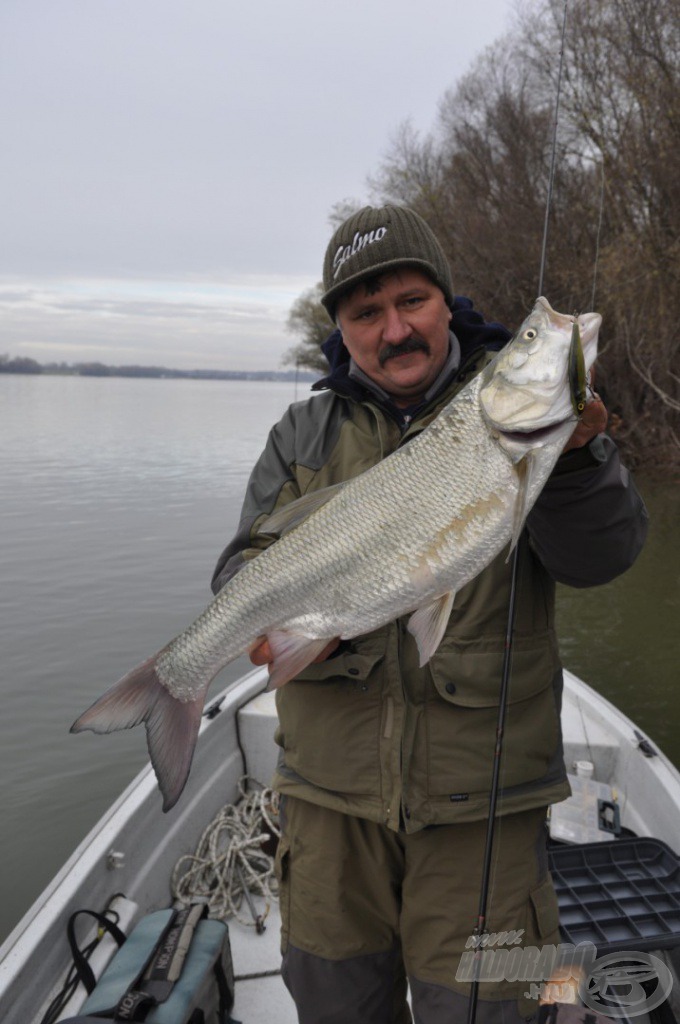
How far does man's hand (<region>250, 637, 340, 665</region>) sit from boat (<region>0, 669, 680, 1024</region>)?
4.75 feet

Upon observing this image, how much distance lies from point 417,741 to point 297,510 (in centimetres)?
81

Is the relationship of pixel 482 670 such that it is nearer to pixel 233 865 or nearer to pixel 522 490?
pixel 522 490

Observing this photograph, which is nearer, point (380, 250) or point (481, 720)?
point (481, 720)

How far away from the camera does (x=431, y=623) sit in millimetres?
2121

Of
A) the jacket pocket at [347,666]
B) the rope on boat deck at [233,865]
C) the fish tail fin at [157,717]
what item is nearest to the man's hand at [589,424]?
the jacket pocket at [347,666]

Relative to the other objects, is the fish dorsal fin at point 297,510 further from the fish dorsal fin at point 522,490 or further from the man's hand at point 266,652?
the fish dorsal fin at point 522,490

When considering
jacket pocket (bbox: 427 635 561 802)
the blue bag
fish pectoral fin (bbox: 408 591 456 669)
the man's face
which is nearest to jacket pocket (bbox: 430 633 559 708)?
jacket pocket (bbox: 427 635 561 802)

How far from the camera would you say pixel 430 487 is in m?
2.15

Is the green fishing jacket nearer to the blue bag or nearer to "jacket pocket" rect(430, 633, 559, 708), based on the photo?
"jacket pocket" rect(430, 633, 559, 708)

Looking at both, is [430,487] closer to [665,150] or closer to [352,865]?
[352,865]

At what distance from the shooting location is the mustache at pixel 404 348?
251cm

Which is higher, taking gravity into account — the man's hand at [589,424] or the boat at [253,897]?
the man's hand at [589,424]

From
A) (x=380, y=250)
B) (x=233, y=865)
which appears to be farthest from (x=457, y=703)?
(x=233, y=865)

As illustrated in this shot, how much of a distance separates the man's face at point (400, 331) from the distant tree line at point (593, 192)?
8.85 meters
